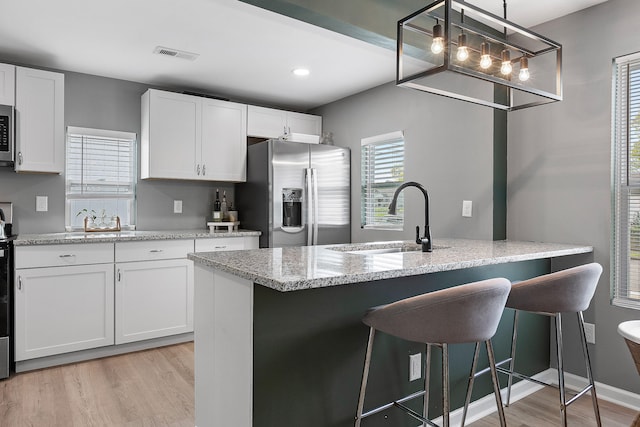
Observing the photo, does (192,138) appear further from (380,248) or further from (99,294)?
(380,248)

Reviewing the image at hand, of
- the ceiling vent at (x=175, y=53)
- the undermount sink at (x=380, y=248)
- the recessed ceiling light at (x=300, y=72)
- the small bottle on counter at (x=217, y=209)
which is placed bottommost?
the undermount sink at (x=380, y=248)

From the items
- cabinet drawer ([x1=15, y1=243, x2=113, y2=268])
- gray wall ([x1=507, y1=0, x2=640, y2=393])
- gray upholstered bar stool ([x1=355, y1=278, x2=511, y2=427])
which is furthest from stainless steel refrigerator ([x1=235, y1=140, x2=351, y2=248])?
gray upholstered bar stool ([x1=355, y1=278, x2=511, y2=427])

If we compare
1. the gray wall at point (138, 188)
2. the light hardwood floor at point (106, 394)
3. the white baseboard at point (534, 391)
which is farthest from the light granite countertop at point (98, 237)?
the white baseboard at point (534, 391)

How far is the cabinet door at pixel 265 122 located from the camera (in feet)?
Answer: 13.9

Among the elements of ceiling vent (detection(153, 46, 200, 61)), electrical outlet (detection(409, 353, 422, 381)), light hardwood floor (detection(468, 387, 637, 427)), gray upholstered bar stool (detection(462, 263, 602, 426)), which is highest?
ceiling vent (detection(153, 46, 200, 61))

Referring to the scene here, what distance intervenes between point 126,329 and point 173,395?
3.20 feet

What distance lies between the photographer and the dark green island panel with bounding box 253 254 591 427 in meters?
1.58

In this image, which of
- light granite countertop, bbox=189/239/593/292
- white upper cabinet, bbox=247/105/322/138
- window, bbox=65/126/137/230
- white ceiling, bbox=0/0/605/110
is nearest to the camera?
light granite countertop, bbox=189/239/593/292

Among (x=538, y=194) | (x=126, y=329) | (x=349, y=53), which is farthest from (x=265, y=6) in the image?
(x=126, y=329)

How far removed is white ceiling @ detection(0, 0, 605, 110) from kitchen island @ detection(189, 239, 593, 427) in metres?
1.55

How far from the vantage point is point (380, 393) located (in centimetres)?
192

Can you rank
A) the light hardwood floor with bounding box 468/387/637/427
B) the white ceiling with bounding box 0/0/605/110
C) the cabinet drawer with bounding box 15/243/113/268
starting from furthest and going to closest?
the cabinet drawer with bounding box 15/243/113/268, the white ceiling with bounding box 0/0/605/110, the light hardwood floor with bounding box 468/387/637/427

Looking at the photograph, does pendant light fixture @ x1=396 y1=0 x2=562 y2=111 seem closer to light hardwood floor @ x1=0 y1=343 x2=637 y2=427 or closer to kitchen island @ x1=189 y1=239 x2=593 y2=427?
kitchen island @ x1=189 y1=239 x2=593 y2=427

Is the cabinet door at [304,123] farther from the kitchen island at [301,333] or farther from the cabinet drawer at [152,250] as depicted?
the kitchen island at [301,333]
